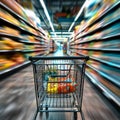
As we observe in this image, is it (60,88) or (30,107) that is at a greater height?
(60,88)

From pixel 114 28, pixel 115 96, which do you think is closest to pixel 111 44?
pixel 114 28

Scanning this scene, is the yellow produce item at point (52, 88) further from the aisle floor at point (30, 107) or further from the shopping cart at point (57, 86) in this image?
the aisle floor at point (30, 107)

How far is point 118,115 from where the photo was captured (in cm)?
177

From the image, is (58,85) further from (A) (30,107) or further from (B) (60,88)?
(A) (30,107)

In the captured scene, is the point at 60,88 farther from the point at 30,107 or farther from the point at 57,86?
the point at 30,107

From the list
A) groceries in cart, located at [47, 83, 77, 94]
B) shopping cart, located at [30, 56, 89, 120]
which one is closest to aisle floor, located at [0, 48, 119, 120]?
shopping cart, located at [30, 56, 89, 120]

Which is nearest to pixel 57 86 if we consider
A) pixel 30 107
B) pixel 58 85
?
pixel 58 85

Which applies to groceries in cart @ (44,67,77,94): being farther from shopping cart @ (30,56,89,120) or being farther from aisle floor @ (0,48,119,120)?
aisle floor @ (0,48,119,120)

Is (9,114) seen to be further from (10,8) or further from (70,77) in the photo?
(10,8)

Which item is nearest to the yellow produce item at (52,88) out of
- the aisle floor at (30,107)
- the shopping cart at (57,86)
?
the shopping cart at (57,86)

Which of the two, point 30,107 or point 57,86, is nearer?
point 57,86

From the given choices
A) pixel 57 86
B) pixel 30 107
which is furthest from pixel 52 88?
pixel 30 107

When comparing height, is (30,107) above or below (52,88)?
below

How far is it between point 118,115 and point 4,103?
164cm
